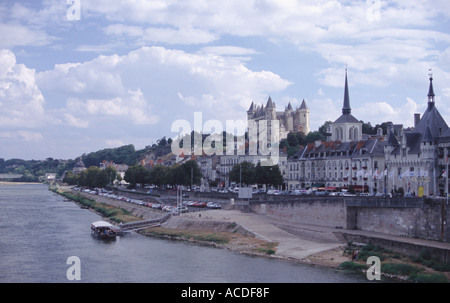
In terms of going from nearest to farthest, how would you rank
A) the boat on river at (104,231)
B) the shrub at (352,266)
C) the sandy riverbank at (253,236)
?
1. the shrub at (352,266)
2. the sandy riverbank at (253,236)
3. the boat on river at (104,231)

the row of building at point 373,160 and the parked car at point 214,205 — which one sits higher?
the row of building at point 373,160

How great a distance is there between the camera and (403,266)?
3912cm

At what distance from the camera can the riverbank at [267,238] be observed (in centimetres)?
4225

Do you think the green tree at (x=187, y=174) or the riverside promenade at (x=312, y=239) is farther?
the green tree at (x=187, y=174)

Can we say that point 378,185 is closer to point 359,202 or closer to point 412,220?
point 359,202

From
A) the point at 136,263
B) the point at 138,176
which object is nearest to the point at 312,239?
the point at 136,263

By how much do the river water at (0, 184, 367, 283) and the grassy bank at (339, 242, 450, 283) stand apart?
78.4 inches

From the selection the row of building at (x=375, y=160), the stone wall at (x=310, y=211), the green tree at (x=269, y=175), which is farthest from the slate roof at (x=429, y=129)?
the green tree at (x=269, y=175)

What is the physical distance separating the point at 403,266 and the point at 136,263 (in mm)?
21264

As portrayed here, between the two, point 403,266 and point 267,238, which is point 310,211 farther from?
point 403,266

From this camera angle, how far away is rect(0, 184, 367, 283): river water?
38.5 meters

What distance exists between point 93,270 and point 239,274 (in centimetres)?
1142

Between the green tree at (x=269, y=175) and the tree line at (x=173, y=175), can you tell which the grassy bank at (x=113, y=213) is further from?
the green tree at (x=269, y=175)
